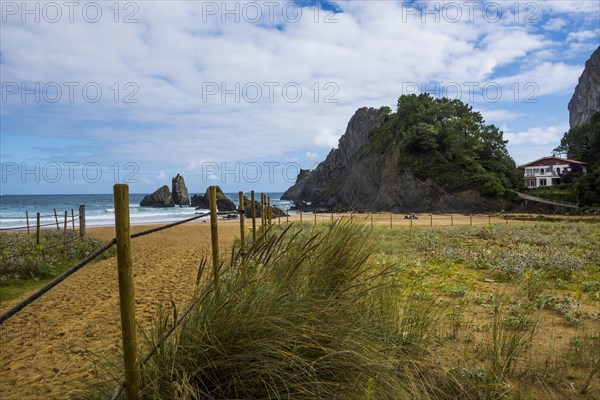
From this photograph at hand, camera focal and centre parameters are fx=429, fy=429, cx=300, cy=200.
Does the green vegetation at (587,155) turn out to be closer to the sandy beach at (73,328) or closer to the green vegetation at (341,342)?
the green vegetation at (341,342)

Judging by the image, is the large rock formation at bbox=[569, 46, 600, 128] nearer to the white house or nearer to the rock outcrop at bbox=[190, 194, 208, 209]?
the white house

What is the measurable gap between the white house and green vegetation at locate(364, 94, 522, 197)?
6473mm

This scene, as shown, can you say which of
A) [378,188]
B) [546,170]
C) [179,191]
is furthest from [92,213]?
[546,170]

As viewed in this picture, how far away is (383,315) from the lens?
3412mm

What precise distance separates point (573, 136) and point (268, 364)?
234 ft

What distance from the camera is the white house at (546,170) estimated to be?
51478 millimetres

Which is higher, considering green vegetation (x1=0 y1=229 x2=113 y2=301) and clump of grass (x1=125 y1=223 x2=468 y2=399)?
clump of grass (x1=125 y1=223 x2=468 y2=399)

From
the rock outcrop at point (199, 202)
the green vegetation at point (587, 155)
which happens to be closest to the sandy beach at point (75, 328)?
the green vegetation at point (587, 155)

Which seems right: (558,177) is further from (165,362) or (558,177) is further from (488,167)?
(165,362)

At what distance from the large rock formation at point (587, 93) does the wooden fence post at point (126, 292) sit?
10282 cm

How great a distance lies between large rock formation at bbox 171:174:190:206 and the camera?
79.9 meters

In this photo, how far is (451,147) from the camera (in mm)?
45750

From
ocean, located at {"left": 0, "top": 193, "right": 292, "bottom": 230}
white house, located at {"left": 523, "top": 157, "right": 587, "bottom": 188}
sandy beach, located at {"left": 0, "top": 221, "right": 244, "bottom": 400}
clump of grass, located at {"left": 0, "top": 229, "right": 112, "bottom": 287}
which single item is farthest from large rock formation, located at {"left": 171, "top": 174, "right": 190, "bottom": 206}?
sandy beach, located at {"left": 0, "top": 221, "right": 244, "bottom": 400}

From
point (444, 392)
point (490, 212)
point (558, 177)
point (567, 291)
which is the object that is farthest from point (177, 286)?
point (558, 177)
